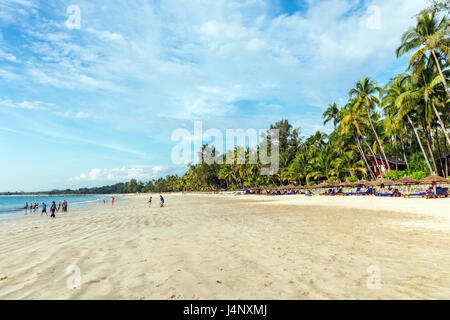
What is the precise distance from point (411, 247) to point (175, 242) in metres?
6.54

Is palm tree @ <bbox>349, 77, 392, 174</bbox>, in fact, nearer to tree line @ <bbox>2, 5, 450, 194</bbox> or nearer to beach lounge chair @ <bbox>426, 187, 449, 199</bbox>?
tree line @ <bbox>2, 5, 450, 194</bbox>

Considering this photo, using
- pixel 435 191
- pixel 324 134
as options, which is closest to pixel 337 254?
pixel 435 191

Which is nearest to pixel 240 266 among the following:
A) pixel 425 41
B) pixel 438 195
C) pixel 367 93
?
pixel 438 195

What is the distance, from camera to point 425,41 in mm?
22703

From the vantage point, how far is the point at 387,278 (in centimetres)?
426

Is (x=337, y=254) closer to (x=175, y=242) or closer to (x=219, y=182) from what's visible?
(x=175, y=242)

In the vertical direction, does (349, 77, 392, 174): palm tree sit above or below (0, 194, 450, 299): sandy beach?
above

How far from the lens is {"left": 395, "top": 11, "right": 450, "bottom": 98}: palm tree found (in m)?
21.0

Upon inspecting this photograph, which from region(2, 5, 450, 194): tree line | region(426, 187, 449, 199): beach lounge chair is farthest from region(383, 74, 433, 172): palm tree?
region(426, 187, 449, 199): beach lounge chair

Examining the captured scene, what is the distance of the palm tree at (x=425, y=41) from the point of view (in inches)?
829

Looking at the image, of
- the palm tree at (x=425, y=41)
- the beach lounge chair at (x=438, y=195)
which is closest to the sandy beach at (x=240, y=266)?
the beach lounge chair at (x=438, y=195)

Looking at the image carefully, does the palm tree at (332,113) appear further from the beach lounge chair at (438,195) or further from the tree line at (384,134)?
the beach lounge chair at (438,195)

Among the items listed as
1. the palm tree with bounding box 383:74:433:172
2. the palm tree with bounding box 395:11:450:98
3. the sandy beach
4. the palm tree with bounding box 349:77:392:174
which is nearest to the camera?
the sandy beach

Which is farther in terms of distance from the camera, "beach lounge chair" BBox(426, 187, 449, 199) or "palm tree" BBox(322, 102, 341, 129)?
"palm tree" BBox(322, 102, 341, 129)
